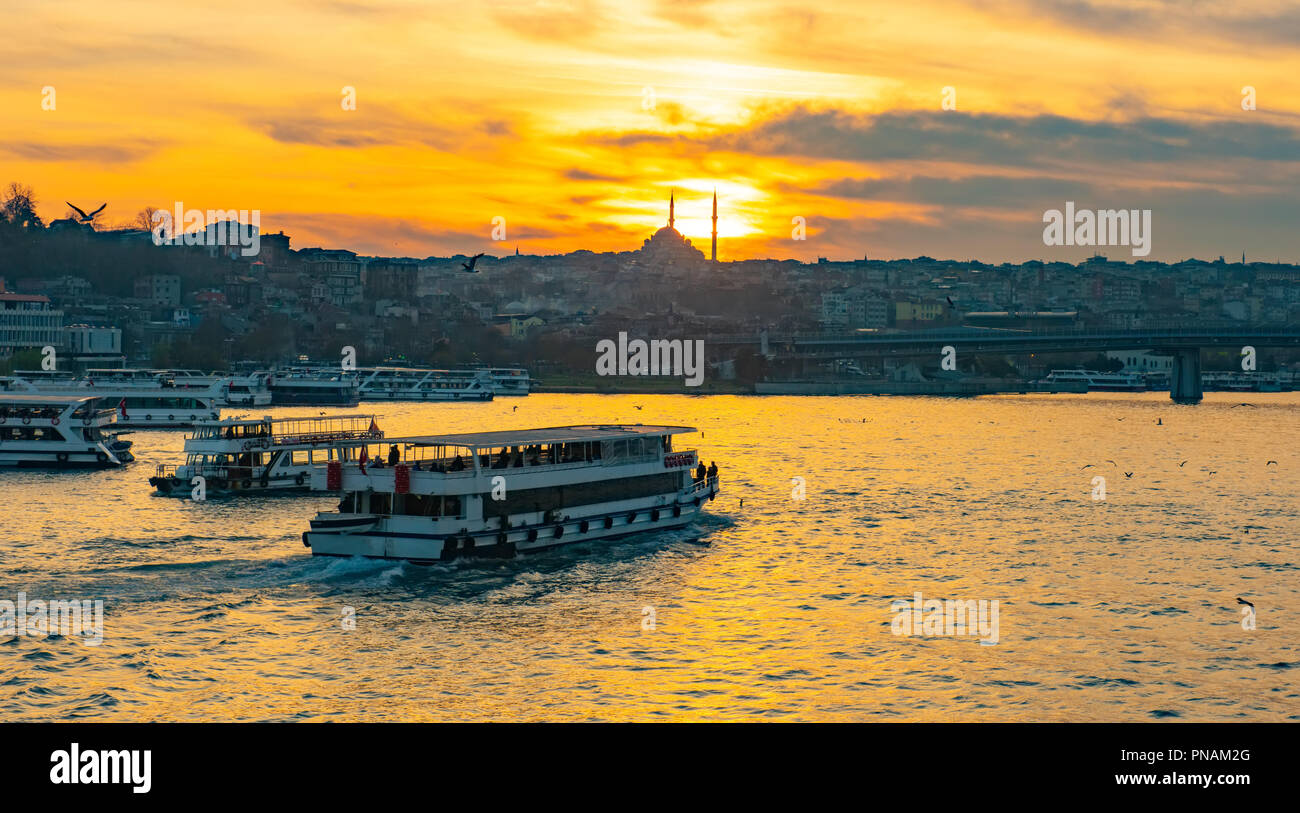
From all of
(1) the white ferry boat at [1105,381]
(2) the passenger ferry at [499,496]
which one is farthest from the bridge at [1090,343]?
(2) the passenger ferry at [499,496]

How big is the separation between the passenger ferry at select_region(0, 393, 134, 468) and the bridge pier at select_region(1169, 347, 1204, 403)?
111 meters

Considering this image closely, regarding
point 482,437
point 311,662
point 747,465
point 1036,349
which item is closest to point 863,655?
point 311,662

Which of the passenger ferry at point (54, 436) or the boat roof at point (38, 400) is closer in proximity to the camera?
the passenger ferry at point (54, 436)

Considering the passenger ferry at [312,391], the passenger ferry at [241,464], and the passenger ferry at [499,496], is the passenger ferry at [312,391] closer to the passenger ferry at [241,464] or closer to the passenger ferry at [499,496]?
the passenger ferry at [241,464]

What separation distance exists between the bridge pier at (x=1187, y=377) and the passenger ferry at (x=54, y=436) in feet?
364

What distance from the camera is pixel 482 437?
34.5m

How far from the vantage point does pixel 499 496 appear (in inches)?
1228

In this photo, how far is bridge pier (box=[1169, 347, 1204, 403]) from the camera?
132 metres

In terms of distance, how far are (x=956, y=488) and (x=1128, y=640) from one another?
27666 millimetres

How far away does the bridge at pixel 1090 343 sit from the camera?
124875mm

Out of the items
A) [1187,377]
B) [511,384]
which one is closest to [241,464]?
[511,384]

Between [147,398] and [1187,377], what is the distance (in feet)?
344

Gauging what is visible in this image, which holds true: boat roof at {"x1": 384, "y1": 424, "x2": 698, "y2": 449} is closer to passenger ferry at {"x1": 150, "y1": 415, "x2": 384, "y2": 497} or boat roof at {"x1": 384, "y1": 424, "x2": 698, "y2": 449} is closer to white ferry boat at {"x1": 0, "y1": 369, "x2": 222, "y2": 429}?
passenger ferry at {"x1": 150, "y1": 415, "x2": 384, "y2": 497}
